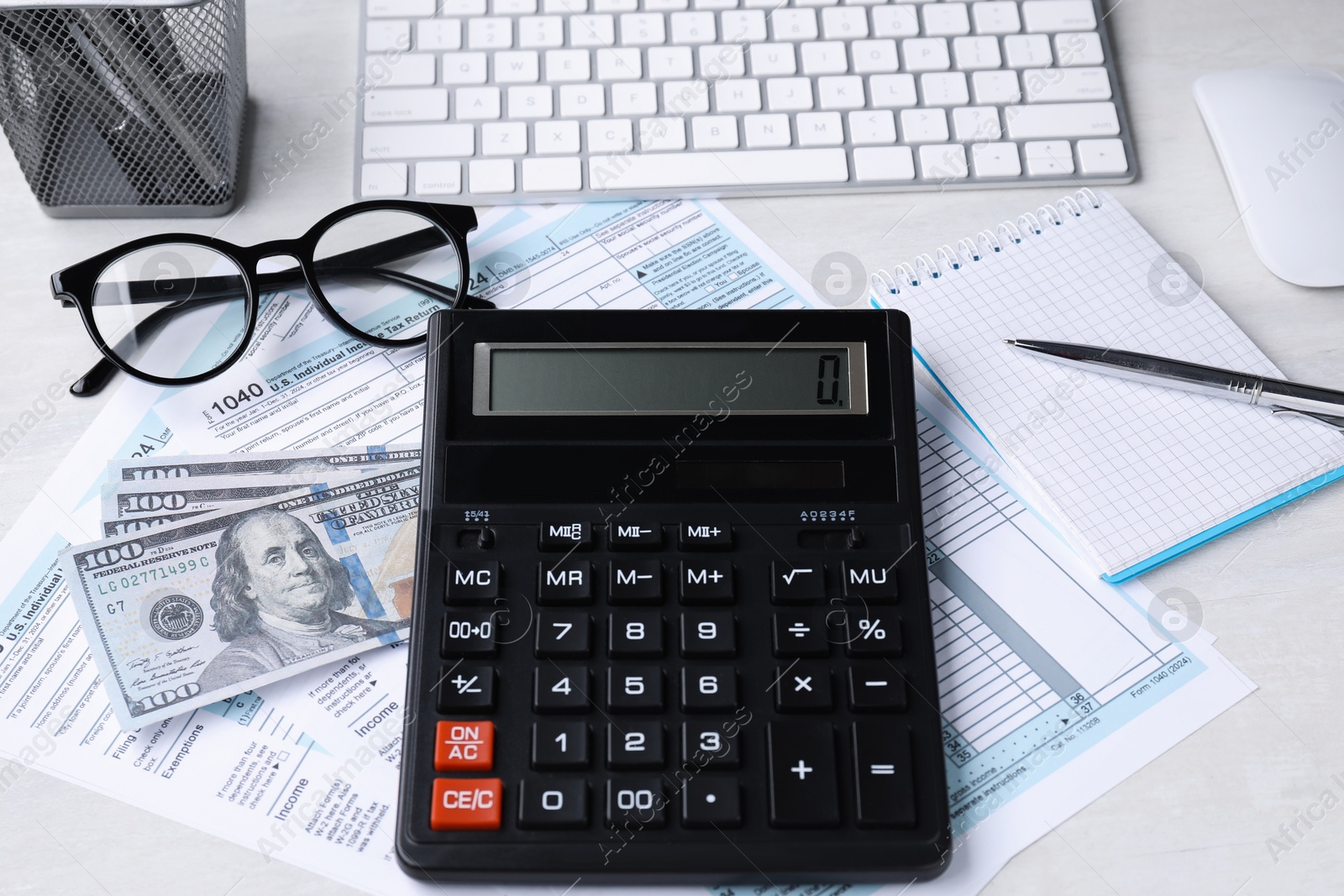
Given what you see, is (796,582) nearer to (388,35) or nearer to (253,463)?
(253,463)

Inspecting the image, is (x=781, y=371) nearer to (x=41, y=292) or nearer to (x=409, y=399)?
(x=409, y=399)

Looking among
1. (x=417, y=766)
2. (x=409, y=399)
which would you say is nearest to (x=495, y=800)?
(x=417, y=766)

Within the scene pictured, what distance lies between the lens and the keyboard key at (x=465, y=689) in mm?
444

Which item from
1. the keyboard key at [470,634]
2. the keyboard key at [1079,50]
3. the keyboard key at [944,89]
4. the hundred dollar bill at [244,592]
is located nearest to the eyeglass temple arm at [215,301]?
the hundred dollar bill at [244,592]

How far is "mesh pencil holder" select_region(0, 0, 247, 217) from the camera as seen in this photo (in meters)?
0.54

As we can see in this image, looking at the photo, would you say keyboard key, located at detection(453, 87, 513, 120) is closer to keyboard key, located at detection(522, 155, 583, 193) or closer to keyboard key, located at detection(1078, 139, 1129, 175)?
Answer: keyboard key, located at detection(522, 155, 583, 193)

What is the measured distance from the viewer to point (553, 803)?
426 millimetres

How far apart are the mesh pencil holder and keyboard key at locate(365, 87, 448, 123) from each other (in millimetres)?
83

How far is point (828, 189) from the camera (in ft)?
2.07

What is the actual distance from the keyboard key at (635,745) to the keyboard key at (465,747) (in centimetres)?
5

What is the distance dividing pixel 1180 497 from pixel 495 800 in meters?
0.38

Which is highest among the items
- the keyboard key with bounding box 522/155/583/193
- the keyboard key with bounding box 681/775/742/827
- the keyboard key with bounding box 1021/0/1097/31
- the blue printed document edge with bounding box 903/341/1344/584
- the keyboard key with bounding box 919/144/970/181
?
the keyboard key with bounding box 1021/0/1097/31

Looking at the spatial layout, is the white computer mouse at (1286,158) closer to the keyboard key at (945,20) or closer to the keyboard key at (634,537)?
the keyboard key at (945,20)

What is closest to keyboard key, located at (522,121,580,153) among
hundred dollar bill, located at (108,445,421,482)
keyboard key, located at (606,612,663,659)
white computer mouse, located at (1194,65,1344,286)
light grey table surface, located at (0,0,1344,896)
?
light grey table surface, located at (0,0,1344,896)
